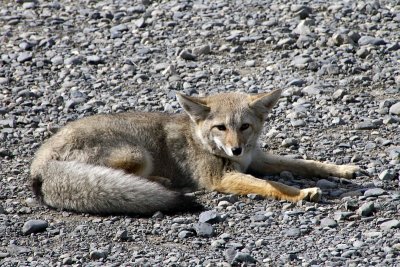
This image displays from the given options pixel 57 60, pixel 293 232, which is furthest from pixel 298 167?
pixel 57 60

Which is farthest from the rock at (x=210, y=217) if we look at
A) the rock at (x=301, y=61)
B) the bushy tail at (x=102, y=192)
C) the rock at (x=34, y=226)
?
the rock at (x=301, y=61)

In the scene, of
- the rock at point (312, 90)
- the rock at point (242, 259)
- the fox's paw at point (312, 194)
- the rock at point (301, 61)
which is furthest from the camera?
the rock at point (301, 61)

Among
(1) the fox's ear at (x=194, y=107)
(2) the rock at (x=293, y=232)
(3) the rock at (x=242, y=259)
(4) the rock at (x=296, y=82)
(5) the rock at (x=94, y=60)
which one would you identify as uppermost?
(1) the fox's ear at (x=194, y=107)

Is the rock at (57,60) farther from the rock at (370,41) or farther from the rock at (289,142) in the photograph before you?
the rock at (289,142)

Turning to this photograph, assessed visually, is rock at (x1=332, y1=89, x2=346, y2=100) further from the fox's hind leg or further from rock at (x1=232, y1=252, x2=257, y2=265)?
rock at (x1=232, y1=252, x2=257, y2=265)

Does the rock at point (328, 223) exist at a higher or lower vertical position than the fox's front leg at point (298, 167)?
higher

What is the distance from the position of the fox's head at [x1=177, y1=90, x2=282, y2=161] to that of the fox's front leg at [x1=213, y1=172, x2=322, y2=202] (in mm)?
189

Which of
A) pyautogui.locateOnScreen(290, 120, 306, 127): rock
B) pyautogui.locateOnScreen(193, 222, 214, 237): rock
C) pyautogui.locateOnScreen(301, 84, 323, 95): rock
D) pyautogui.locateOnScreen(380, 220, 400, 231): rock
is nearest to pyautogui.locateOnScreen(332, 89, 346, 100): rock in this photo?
pyautogui.locateOnScreen(301, 84, 323, 95): rock

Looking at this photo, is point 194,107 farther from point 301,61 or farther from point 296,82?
point 301,61

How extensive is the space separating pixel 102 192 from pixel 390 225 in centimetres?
207

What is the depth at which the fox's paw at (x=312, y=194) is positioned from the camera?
22.9 feet

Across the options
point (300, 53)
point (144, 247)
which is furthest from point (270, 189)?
point (300, 53)

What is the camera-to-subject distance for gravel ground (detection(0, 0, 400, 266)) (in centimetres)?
625

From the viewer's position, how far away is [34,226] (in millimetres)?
6715
